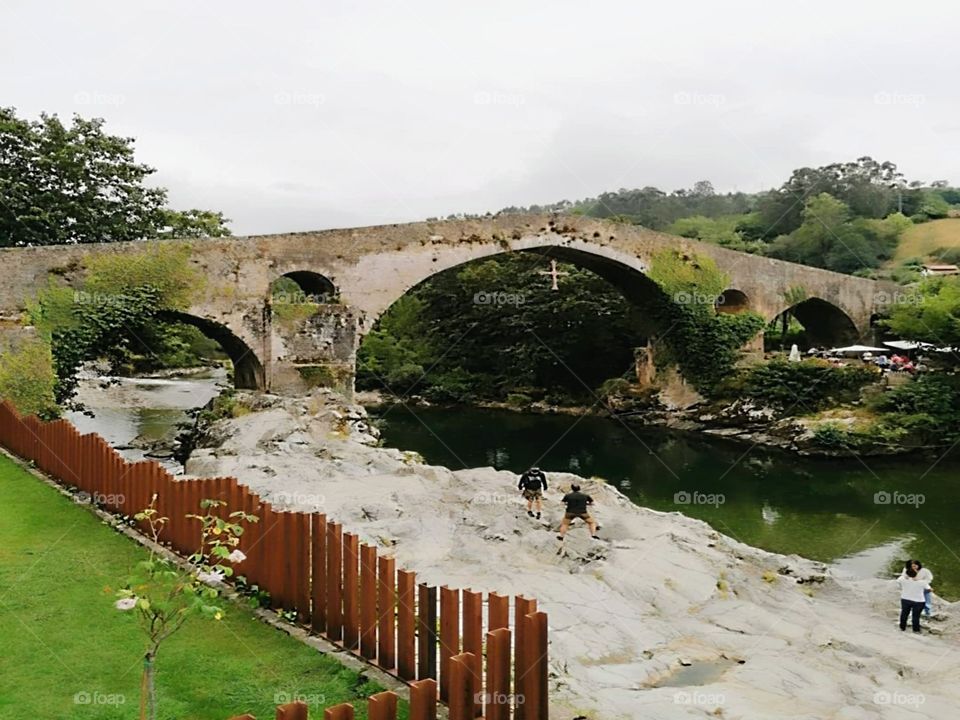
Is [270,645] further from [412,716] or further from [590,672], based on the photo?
[590,672]

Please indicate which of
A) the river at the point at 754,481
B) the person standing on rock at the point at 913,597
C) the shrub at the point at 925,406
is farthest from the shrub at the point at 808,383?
the person standing on rock at the point at 913,597

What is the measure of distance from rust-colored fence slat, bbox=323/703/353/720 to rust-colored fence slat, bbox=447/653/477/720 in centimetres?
71

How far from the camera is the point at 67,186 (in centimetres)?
2519

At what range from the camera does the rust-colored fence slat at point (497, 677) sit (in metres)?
4.36

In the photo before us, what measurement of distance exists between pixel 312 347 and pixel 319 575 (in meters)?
14.9

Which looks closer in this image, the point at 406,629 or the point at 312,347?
the point at 406,629

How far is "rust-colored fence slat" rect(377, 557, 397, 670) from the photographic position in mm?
5238

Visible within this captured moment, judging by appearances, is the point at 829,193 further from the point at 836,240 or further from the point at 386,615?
the point at 386,615

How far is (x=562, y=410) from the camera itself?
3100 centimetres

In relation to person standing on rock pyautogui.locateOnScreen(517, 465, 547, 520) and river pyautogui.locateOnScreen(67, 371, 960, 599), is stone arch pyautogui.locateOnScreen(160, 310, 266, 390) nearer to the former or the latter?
river pyautogui.locateOnScreen(67, 371, 960, 599)

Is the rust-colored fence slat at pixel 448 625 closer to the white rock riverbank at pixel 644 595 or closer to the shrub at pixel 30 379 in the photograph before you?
the white rock riverbank at pixel 644 595

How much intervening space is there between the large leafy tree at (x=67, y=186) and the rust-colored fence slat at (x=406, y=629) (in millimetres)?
22236

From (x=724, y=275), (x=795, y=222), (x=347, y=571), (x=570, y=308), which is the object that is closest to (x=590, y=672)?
(x=347, y=571)

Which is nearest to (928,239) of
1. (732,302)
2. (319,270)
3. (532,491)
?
(732,302)
